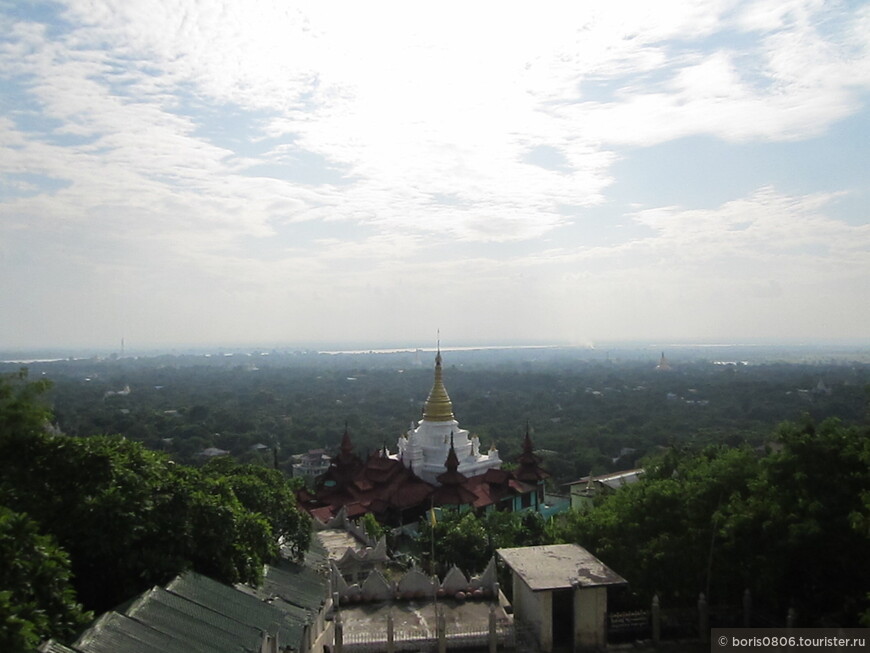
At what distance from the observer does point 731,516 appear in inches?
586

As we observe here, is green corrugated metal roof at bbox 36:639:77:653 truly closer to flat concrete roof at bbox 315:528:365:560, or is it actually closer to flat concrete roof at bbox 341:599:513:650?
flat concrete roof at bbox 341:599:513:650

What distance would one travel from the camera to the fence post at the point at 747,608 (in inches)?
575

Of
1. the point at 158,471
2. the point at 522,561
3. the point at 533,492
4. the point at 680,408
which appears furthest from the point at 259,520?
the point at 680,408

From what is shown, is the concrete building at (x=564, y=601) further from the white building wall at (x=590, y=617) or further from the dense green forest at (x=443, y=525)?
the dense green forest at (x=443, y=525)

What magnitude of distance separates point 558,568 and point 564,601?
69 cm

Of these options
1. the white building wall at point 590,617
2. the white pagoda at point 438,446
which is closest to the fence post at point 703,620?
the white building wall at point 590,617

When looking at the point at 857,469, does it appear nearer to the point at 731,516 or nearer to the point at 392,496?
the point at 731,516

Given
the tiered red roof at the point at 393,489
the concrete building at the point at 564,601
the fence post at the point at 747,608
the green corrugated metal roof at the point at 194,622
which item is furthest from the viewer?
the tiered red roof at the point at 393,489

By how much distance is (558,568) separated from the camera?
1512 centimetres

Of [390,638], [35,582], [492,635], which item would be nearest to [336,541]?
[390,638]

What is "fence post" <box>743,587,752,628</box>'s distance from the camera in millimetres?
14617

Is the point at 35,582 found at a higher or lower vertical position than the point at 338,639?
higher

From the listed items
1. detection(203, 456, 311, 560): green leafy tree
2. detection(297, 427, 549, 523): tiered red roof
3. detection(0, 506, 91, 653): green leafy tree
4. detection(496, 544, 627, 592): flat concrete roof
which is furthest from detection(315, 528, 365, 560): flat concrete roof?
detection(0, 506, 91, 653): green leafy tree

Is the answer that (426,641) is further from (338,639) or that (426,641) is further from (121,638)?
(121,638)
